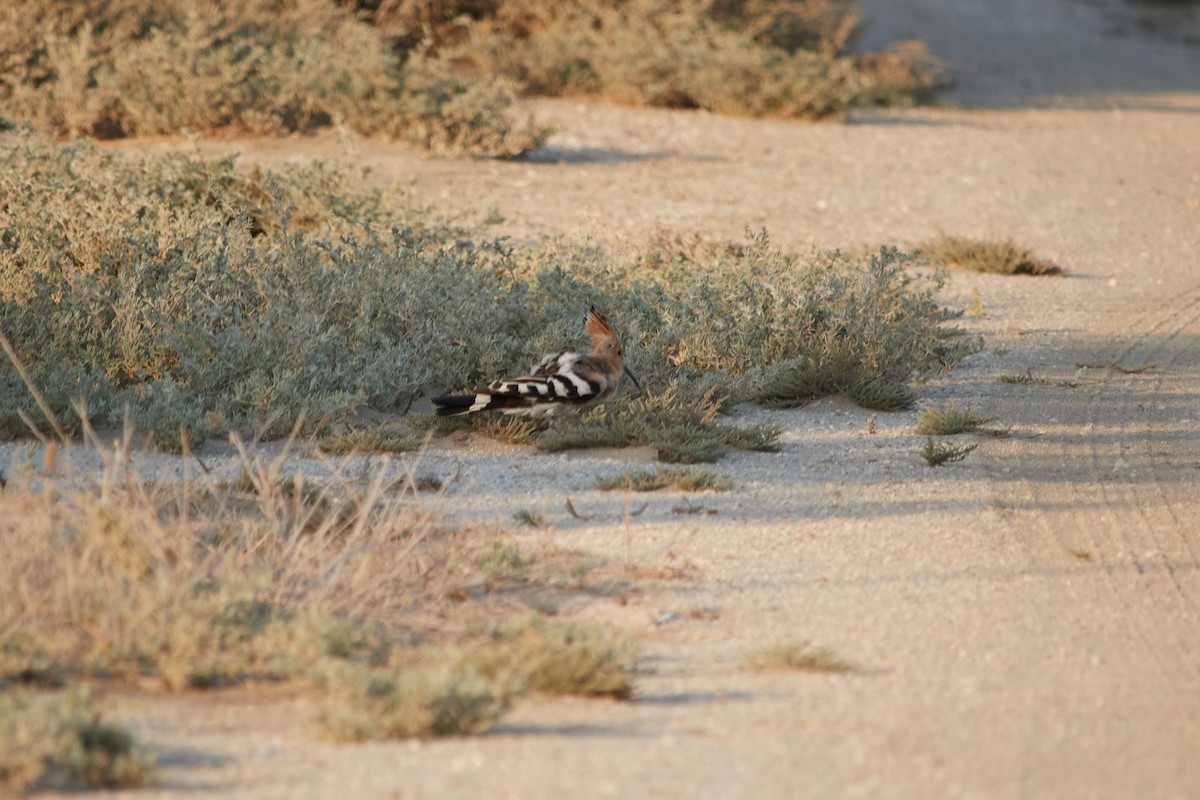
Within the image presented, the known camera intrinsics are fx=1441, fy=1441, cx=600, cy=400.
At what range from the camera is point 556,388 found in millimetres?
6254

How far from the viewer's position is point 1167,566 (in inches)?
210

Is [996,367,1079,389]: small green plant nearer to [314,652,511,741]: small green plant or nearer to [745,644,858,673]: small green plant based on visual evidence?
[745,644,858,673]: small green plant

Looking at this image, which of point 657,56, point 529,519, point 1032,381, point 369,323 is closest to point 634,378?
point 369,323

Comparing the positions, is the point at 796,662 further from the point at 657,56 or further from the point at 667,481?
the point at 657,56

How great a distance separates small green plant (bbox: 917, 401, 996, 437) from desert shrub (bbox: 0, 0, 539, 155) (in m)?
6.99

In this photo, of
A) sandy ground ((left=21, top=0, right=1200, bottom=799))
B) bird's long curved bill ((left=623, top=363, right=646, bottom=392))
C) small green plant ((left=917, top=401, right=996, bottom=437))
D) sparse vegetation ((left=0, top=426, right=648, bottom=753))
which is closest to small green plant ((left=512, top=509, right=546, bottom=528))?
sandy ground ((left=21, top=0, right=1200, bottom=799))

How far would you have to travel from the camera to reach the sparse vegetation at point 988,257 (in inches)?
436

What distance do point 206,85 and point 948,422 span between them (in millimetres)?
8301

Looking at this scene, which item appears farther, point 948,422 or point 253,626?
point 948,422

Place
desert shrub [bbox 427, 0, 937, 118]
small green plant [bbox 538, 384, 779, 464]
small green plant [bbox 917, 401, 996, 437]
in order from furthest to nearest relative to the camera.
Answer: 1. desert shrub [bbox 427, 0, 937, 118]
2. small green plant [bbox 917, 401, 996, 437]
3. small green plant [bbox 538, 384, 779, 464]

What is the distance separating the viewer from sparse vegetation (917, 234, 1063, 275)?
11.1 m

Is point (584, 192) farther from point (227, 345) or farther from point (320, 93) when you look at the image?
point (227, 345)

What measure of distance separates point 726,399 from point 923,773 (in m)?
3.63

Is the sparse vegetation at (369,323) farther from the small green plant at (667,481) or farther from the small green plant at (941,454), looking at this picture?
the small green plant at (941,454)
